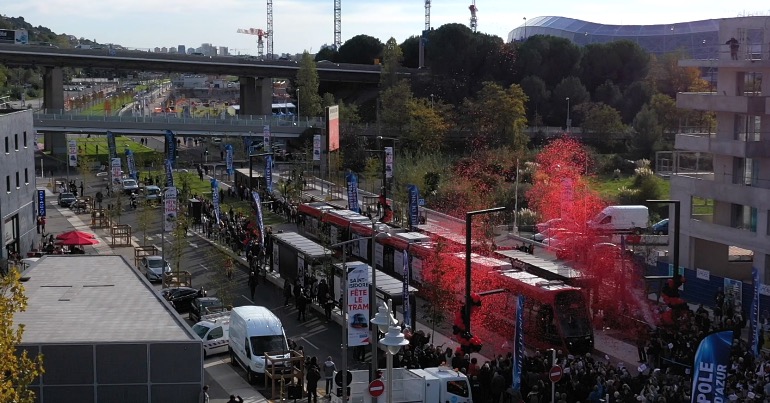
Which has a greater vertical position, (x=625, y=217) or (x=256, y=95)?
(x=256, y=95)

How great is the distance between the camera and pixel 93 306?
2759 centimetres

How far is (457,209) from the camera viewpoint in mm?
58906

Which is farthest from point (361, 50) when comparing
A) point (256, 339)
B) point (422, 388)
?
point (422, 388)

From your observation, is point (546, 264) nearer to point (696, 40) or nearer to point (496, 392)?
point (496, 392)

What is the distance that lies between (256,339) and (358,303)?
430 centimetres

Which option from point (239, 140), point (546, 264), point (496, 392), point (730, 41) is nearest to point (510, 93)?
point (239, 140)

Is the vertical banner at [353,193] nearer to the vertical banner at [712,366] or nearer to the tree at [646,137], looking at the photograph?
the vertical banner at [712,366]

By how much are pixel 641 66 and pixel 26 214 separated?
70256mm

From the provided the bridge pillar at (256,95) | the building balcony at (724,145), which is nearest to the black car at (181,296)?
the building balcony at (724,145)

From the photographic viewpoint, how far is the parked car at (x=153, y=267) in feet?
143

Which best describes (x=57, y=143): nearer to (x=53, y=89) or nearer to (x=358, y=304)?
(x=53, y=89)

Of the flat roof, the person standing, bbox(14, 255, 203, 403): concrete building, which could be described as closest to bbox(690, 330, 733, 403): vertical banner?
bbox(14, 255, 203, 403): concrete building

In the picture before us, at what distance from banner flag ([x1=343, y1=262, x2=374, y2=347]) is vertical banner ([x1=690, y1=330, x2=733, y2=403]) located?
930 centimetres

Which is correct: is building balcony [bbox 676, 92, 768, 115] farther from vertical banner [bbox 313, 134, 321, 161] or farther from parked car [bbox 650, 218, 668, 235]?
vertical banner [bbox 313, 134, 321, 161]
